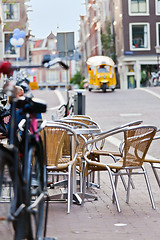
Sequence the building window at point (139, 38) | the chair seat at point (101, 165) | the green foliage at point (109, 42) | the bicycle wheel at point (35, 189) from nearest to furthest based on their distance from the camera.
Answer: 1. the bicycle wheel at point (35, 189)
2. the chair seat at point (101, 165)
3. the building window at point (139, 38)
4. the green foliage at point (109, 42)

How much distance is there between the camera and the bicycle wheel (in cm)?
450

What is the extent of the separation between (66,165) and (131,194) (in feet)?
4.36

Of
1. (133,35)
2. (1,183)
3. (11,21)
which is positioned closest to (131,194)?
(1,183)

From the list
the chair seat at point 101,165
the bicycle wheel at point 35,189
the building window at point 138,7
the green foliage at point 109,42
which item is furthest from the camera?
the green foliage at point 109,42

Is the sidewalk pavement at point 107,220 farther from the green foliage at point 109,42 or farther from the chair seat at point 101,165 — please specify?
the green foliage at point 109,42

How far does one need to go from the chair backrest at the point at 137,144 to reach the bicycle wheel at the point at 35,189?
8.87ft

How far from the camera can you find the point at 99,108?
30.0m

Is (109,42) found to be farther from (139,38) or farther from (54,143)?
(54,143)

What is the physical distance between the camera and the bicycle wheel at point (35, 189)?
177 inches

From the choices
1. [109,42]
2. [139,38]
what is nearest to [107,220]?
[139,38]

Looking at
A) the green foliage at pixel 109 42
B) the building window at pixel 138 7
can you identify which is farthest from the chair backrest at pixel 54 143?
Answer: the green foliage at pixel 109 42

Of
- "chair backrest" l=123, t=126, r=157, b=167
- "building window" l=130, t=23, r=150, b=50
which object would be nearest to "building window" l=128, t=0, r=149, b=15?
"building window" l=130, t=23, r=150, b=50

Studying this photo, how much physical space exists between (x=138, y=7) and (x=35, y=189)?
6243cm

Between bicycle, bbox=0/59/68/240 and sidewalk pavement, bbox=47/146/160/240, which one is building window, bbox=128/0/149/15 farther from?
bicycle, bbox=0/59/68/240
